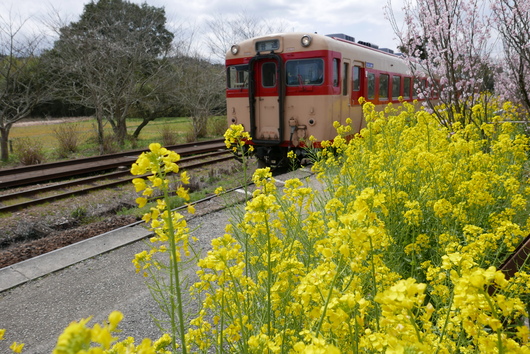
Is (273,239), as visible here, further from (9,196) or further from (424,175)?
(9,196)

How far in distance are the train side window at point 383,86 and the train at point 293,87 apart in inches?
33.2

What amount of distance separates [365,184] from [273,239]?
219 cm

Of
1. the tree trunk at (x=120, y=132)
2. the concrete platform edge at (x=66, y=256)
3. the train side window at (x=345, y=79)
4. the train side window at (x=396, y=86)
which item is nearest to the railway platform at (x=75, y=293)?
the concrete platform edge at (x=66, y=256)

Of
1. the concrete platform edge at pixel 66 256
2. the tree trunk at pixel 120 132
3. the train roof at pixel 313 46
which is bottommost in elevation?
the concrete platform edge at pixel 66 256

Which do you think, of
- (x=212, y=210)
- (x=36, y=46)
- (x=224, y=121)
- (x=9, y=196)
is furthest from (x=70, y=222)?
(x=224, y=121)

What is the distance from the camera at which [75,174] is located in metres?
8.60

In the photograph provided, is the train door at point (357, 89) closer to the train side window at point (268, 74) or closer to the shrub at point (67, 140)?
the train side window at point (268, 74)

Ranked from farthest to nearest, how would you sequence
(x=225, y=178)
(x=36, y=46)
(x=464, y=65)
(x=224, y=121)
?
(x=224, y=121)
(x=36, y=46)
(x=225, y=178)
(x=464, y=65)

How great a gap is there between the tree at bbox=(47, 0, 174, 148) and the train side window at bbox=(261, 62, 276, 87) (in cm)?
619

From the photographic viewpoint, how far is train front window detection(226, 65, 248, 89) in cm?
870

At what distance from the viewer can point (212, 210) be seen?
5.71m

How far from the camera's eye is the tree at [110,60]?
1238 cm

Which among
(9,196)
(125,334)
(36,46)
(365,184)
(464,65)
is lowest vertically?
(125,334)

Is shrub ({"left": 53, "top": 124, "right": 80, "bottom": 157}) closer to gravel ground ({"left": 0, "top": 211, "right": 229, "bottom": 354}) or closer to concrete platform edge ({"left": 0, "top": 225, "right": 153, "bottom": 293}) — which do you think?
concrete platform edge ({"left": 0, "top": 225, "right": 153, "bottom": 293})
